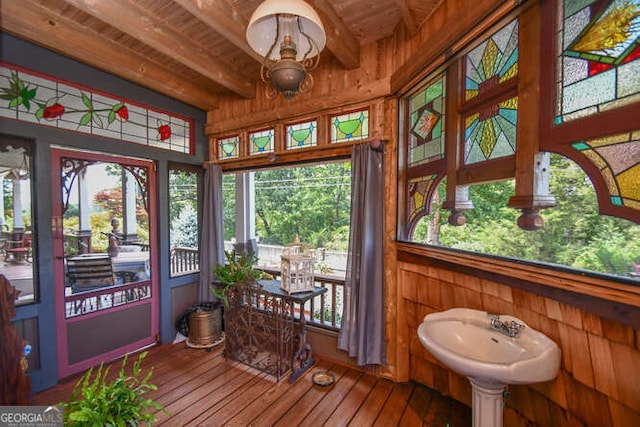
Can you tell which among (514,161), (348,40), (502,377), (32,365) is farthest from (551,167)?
(32,365)

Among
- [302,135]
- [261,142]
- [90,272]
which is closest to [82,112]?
[90,272]

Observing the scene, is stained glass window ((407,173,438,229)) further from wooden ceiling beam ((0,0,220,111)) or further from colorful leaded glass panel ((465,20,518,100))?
wooden ceiling beam ((0,0,220,111))

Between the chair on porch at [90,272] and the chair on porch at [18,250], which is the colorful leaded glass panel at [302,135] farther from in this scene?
the chair on porch at [18,250]

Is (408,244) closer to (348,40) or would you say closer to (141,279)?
(348,40)

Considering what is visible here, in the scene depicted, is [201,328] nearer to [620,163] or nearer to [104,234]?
[104,234]

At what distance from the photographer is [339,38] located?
2.03 m

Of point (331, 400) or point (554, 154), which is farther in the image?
point (331, 400)

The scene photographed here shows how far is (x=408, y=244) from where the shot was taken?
2137mm

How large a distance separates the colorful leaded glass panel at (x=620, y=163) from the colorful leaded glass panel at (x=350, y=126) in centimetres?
156

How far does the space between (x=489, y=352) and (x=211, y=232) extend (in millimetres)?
2894

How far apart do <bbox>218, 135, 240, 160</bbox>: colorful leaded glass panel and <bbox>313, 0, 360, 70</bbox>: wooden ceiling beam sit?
158cm

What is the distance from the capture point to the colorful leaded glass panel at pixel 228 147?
3.15m

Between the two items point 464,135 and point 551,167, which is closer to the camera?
point 551,167

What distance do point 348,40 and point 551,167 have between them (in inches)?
68.6
